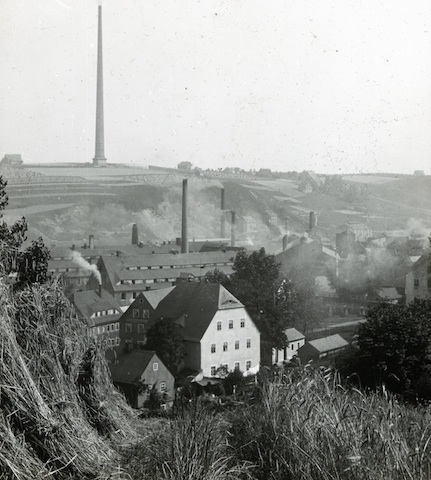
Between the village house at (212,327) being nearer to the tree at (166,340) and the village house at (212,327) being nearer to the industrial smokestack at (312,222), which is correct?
the tree at (166,340)

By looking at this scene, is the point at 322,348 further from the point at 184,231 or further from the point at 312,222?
the point at 184,231

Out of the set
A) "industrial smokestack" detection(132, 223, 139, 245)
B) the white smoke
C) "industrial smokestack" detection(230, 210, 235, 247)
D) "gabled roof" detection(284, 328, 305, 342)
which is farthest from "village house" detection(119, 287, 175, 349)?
"industrial smokestack" detection(132, 223, 139, 245)

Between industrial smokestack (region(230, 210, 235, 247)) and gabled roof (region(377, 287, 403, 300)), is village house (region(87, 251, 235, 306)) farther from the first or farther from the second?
gabled roof (region(377, 287, 403, 300))

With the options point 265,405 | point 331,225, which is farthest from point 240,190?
point 265,405

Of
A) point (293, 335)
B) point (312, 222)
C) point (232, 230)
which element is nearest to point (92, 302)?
point (293, 335)

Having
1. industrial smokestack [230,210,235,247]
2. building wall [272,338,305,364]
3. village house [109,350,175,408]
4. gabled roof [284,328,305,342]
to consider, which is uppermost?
industrial smokestack [230,210,235,247]

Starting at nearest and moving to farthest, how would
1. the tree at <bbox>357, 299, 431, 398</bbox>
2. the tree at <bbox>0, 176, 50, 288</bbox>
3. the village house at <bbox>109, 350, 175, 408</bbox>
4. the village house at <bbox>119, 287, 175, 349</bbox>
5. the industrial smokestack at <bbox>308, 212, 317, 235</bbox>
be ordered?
1. the tree at <bbox>0, 176, 50, 288</bbox>
2. the village house at <bbox>109, 350, 175, 408</bbox>
3. the tree at <bbox>357, 299, 431, 398</bbox>
4. the village house at <bbox>119, 287, 175, 349</bbox>
5. the industrial smokestack at <bbox>308, 212, 317, 235</bbox>

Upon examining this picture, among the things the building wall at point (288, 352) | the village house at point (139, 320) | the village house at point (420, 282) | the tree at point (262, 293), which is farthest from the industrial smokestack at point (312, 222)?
the village house at point (139, 320)

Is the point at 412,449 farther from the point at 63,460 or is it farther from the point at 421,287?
the point at 421,287
